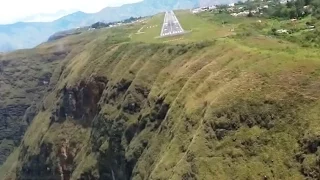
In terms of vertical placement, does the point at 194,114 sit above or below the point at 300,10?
below

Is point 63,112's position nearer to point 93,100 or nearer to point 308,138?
point 93,100

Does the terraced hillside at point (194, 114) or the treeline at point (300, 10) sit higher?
the treeline at point (300, 10)

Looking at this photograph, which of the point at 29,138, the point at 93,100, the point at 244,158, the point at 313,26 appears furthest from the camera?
the point at 29,138

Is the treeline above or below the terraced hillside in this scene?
above

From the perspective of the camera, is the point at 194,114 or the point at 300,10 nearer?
the point at 194,114

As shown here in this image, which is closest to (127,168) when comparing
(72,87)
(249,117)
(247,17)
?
(249,117)

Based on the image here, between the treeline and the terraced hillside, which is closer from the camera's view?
the terraced hillside

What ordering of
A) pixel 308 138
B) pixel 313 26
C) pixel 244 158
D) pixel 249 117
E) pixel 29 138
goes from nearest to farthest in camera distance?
pixel 308 138 < pixel 244 158 < pixel 249 117 < pixel 313 26 < pixel 29 138

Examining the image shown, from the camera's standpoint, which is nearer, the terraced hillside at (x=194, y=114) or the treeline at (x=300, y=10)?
the terraced hillside at (x=194, y=114)
